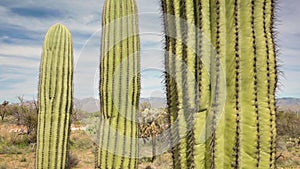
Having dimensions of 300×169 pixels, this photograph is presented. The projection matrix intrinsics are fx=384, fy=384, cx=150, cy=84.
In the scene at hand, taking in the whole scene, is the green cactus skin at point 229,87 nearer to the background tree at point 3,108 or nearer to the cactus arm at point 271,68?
the cactus arm at point 271,68

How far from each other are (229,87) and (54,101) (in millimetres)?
5010

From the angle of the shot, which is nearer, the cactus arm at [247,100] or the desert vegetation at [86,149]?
the cactus arm at [247,100]

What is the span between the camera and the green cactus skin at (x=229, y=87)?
191cm

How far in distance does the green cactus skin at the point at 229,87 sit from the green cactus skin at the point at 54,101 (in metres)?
4.82

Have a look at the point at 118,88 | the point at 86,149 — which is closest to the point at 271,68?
the point at 118,88

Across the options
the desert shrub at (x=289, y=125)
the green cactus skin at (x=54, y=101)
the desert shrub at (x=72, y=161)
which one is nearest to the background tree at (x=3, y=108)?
the desert shrub at (x=72, y=161)

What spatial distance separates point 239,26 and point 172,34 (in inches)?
14.5

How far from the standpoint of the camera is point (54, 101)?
652 centimetres

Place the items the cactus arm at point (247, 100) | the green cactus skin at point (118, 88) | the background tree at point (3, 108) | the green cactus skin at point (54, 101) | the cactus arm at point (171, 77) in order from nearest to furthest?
the cactus arm at point (247, 100) < the cactus arm at point (171, 77) < the green cactus skin at point (118, 88) < the green cactus skin at point (54, 101) < the background tree at point (3, 108)

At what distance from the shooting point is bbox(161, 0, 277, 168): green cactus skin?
1.91m

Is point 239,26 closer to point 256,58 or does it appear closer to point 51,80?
point 256,58

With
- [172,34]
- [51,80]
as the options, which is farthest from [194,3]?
[51,80]

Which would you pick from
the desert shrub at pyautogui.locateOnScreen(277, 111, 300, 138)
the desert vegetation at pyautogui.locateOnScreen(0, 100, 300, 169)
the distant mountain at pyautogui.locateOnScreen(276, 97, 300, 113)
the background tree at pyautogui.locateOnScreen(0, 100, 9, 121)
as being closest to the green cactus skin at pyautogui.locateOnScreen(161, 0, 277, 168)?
the distant mountain at pyautogui.locateOnScreen(276, 97, 300, 113)

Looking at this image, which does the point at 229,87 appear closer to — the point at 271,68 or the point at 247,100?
the point at 247,100
